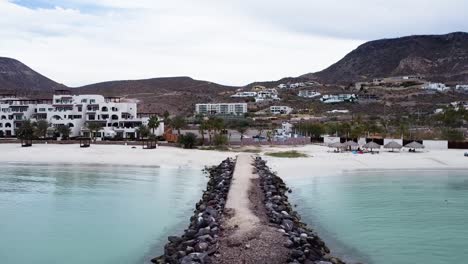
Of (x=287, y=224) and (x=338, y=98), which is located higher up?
(x=338, y=98)

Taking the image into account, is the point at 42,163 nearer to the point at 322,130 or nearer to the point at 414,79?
the point at 322,130

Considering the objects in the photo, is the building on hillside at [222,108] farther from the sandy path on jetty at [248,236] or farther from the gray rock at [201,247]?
the gray rock at [201,247]

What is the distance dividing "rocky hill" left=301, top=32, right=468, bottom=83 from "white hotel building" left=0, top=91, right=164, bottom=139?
107311 mm

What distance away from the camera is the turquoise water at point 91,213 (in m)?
15.9

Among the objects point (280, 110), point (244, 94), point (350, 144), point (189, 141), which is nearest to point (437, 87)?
point (280, 110)

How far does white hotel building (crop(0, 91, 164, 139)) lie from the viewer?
7025 cm

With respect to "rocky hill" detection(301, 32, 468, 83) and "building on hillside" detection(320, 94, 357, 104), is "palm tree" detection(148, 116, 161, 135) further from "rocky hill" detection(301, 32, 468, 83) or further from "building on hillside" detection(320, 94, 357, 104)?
"rocky hill" detection(301, 32, 468, 83)

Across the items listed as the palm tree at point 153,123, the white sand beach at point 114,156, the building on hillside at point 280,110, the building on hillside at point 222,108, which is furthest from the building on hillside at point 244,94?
the white sand beach at point 114,156

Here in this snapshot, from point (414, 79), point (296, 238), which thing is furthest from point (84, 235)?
point (414, 79)

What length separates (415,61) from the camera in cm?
17500

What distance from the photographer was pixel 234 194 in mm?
22141

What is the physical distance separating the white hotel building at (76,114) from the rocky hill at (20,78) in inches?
3379

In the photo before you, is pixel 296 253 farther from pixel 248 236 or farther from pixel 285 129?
pixel 285 129

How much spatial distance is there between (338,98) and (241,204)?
4173 inches
